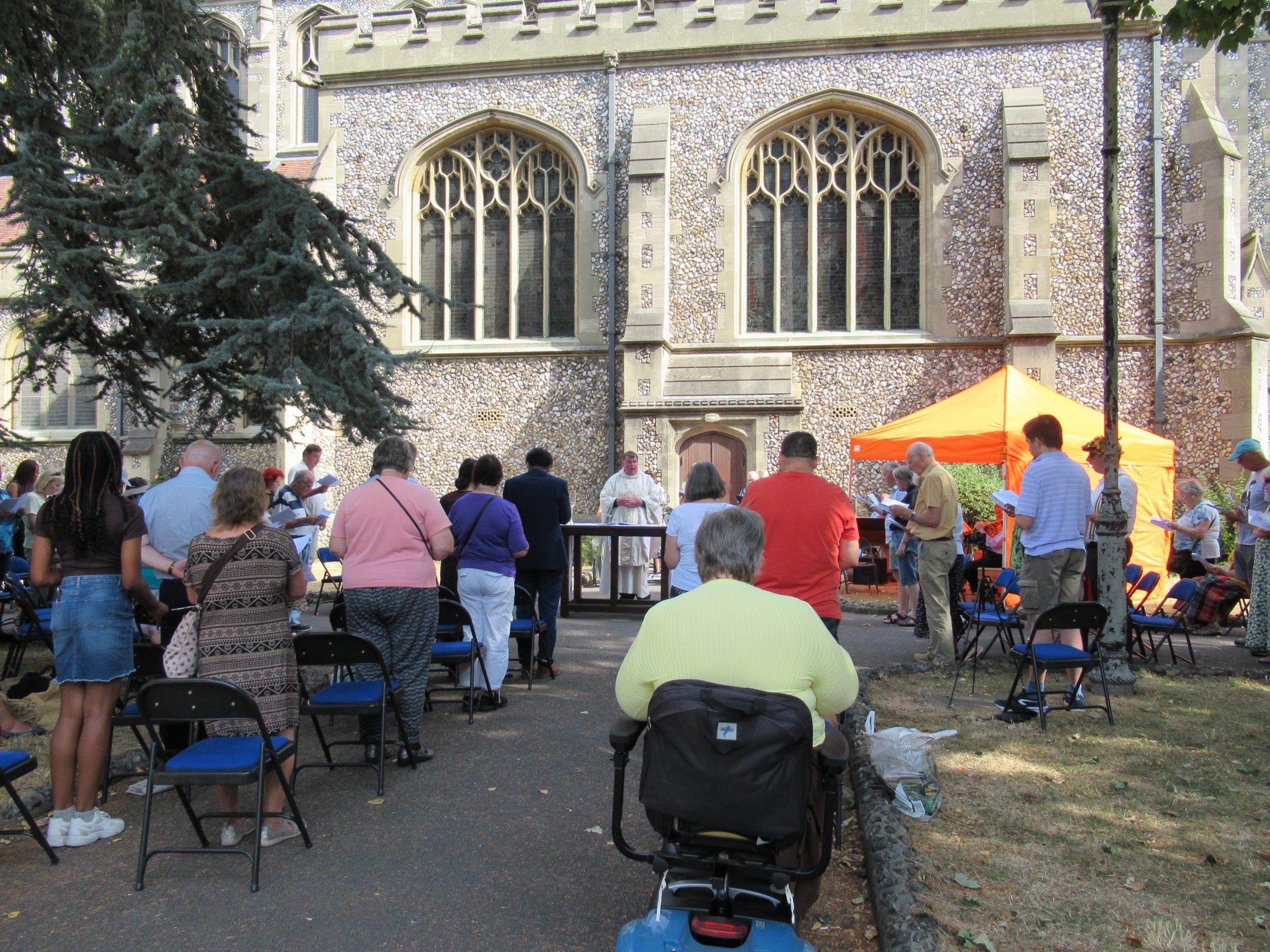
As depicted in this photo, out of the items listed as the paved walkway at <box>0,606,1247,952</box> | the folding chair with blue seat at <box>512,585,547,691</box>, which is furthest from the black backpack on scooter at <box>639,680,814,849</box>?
the folding chair with blue seat at <box>512,585,547,691</box>

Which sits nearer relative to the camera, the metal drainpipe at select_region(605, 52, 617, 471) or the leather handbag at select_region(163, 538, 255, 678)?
the leather handbag at select_region(163, 538, 255, 678)

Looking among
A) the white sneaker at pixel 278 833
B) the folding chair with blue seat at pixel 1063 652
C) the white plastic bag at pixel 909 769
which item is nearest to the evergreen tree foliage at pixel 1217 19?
the folding chair with blue seat at pixel 1063 652

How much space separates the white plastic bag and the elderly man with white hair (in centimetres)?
302

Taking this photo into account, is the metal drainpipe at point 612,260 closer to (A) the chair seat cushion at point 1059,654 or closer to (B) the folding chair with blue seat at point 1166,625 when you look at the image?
(B) the folding chair with blue seat at point 1166,625

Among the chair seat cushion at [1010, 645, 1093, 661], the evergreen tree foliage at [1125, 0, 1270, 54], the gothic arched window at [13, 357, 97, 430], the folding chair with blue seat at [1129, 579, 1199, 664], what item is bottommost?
the folding chair with blue seat at [1129, 579, 1199, 664]

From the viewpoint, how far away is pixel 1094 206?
1457 cm

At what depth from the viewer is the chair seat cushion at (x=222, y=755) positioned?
3.23 m

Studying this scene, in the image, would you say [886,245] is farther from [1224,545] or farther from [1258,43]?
[1258,43]

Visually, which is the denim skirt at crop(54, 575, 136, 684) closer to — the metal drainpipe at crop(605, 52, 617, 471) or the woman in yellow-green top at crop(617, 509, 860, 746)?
the woman in yellow-green top at crop(617, 509, 860, 746)

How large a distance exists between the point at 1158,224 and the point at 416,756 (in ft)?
48.2

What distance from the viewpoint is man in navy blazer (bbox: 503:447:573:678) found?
6605 mm

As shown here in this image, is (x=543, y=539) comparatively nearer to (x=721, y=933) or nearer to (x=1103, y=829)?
(x=1103, y=829)

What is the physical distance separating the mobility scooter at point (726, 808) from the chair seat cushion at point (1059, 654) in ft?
11.5

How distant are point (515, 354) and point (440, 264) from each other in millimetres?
2550
